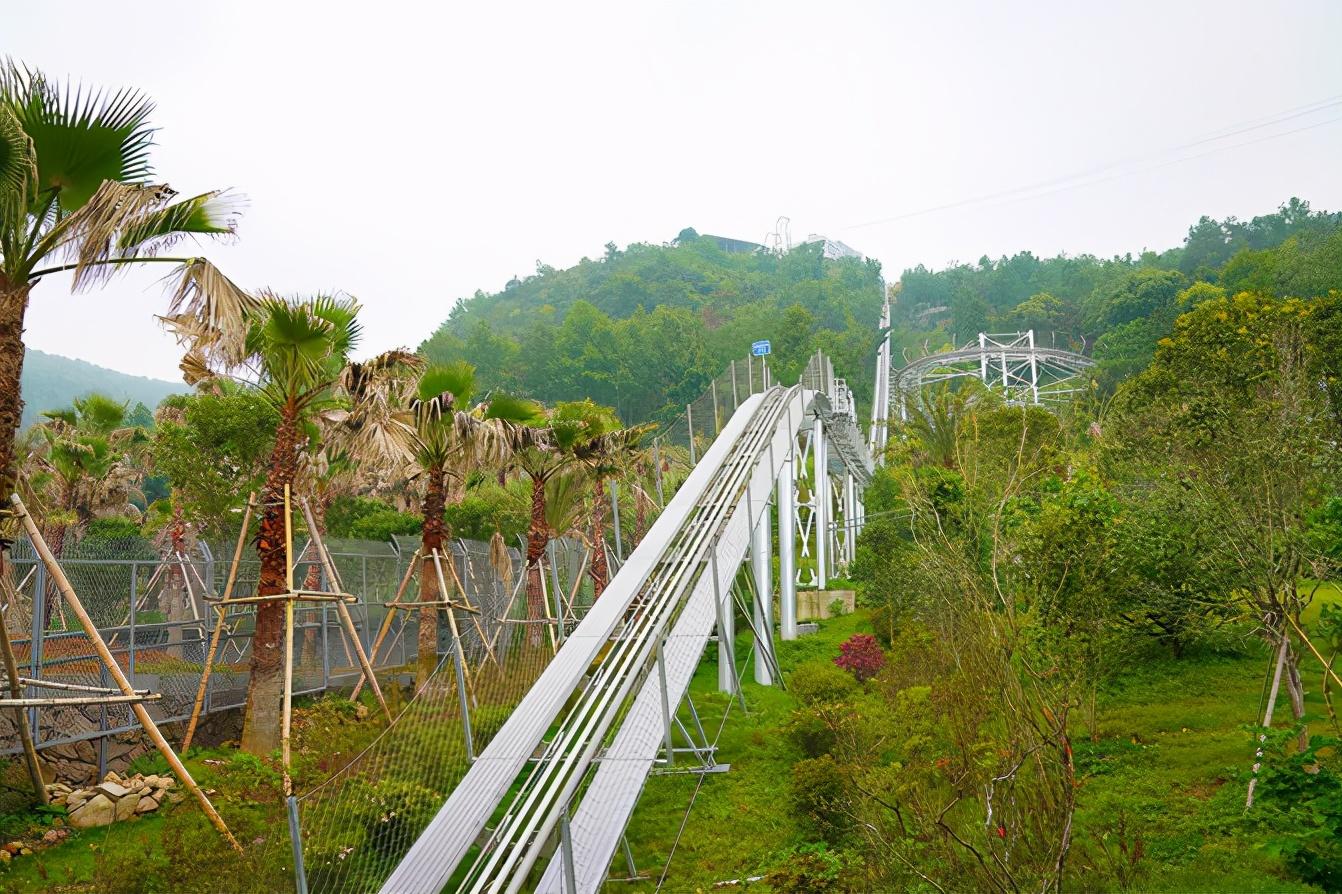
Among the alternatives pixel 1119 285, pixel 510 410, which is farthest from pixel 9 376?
pixel 1119 285

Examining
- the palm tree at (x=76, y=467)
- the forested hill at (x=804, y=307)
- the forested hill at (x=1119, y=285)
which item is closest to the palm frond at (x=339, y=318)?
the palm tree at (x=76, y=467)

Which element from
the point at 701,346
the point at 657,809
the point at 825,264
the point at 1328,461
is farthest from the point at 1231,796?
the point at 825,264

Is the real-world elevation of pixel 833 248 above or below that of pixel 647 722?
above

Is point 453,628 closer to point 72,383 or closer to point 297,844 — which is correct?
point 297,844

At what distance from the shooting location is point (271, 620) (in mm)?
10438

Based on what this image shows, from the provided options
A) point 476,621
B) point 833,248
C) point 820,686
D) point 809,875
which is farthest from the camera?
point 833,248

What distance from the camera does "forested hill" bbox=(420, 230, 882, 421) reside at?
225 ft

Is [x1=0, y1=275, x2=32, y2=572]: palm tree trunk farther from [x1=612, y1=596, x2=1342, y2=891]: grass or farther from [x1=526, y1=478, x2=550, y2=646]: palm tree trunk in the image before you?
[x1=526, y1=478, x2=550, y2=646]: palm tree trunk

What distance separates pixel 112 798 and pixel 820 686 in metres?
7.42

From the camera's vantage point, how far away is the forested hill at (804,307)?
59.9m

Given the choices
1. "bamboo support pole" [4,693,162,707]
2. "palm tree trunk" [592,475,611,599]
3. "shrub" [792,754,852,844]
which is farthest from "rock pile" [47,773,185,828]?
"palm tree trunk" [592,475,611,599]

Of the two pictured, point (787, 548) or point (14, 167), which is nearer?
point (14, 167)

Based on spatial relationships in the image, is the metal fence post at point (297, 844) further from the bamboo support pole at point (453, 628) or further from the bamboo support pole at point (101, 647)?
the bamboo support pole at point (453, 628)

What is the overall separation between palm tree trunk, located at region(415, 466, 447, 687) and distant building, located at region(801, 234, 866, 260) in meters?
115
